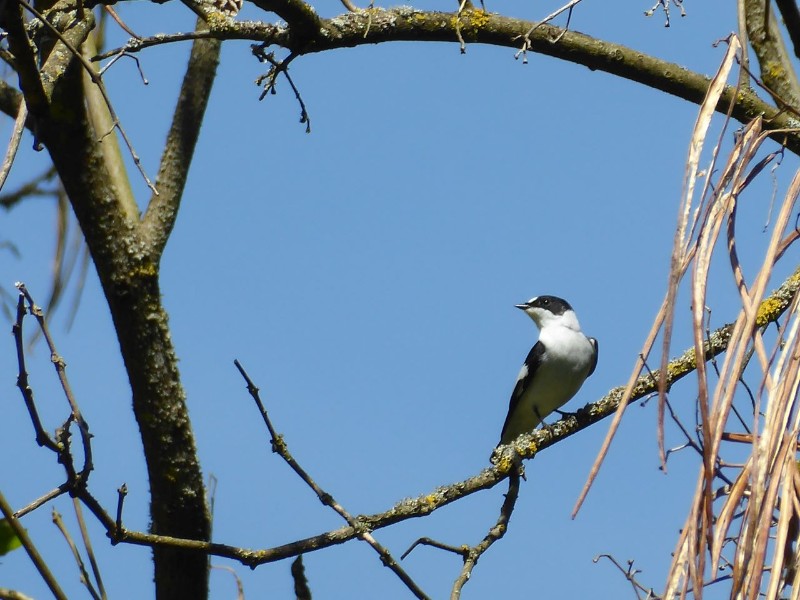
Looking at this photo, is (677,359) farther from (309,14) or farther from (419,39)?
(309,14)

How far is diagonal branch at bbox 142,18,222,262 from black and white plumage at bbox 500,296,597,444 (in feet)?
12.0

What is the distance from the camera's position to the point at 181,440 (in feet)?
11.9

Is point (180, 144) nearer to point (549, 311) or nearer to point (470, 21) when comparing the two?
point (470, 21)

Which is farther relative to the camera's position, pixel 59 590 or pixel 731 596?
pixel 731 596

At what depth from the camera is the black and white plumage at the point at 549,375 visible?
23.6 ft

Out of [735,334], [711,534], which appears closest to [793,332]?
[735,334]

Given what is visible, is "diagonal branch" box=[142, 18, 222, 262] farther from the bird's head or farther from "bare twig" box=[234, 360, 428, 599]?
the bird's head

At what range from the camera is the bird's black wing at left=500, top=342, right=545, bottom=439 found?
7.34m

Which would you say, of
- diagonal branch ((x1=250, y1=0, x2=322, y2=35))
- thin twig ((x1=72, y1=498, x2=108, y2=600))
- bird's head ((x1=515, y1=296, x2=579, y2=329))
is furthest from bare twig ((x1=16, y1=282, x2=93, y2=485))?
bird's head ((x1=515, y1=296, x2=579, y2=329))

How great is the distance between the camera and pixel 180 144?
411 centimetres

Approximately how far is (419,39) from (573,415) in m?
1.45

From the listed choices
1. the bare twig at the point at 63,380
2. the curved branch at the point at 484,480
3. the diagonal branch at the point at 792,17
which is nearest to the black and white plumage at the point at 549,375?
the curved branch at the point at 484,480

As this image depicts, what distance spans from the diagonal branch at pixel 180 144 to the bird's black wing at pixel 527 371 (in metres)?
3.69

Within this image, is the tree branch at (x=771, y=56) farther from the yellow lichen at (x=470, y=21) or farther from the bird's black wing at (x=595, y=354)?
the bird's black wing at (x=595, y=354)
